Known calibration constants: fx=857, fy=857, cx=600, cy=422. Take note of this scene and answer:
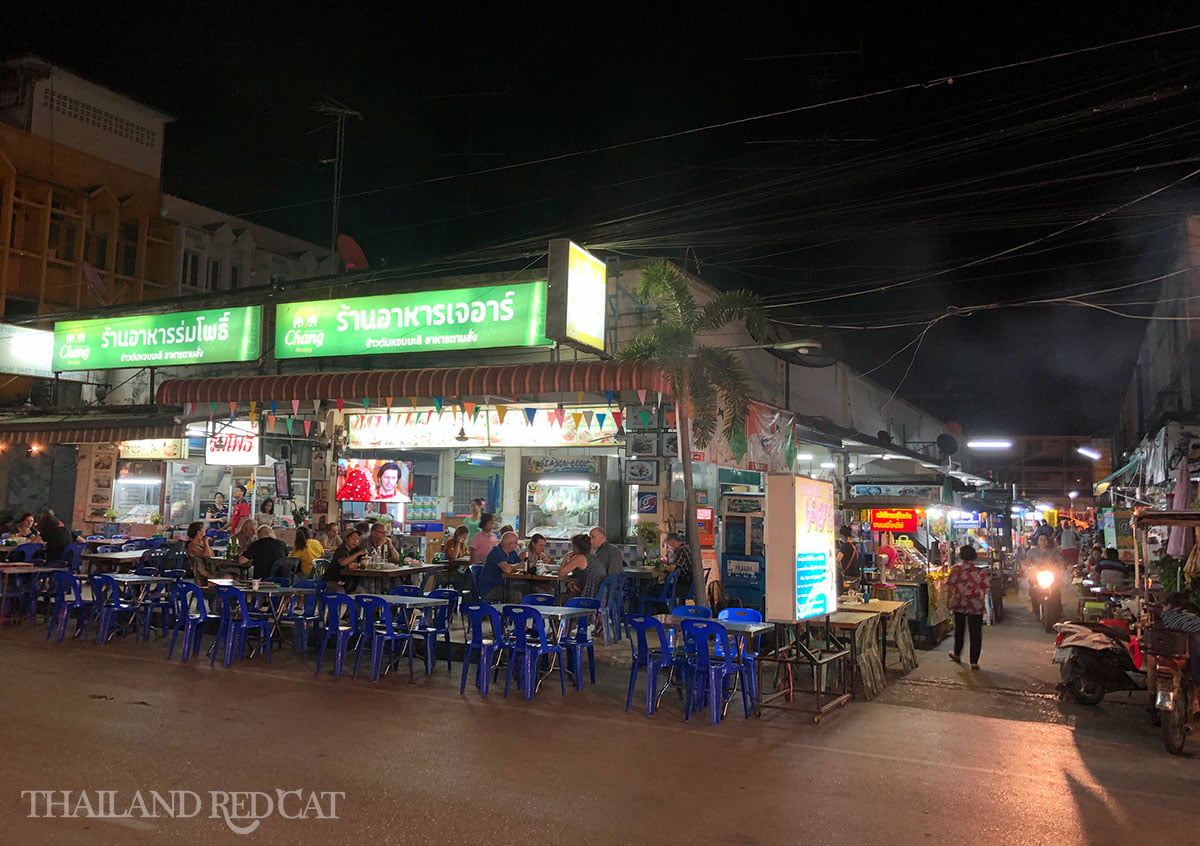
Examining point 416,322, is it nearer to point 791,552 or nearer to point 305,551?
point 305,551

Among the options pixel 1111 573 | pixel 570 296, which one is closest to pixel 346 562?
pixel 570 296

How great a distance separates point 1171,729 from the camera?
271 inches

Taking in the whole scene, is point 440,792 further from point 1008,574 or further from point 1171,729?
point 1008,574

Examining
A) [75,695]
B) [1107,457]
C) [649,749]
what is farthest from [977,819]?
[1107,457]

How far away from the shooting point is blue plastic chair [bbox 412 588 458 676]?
959cm

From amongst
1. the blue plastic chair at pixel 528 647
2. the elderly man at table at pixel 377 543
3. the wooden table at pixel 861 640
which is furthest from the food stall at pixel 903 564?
the elderly man at table at pixel 377 543

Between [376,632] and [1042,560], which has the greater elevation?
[1042,560]

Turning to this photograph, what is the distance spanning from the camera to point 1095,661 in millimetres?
8633

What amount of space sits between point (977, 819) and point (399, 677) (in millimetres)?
6190

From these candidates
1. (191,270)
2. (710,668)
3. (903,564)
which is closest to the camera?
(710,668)

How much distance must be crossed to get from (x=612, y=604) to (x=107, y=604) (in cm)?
665

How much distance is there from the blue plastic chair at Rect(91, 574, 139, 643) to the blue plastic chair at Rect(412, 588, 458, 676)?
380 cm

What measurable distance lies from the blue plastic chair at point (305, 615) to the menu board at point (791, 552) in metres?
5.46

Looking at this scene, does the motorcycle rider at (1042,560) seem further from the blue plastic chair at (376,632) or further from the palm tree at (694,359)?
the blue plastic chair at (376,632)
